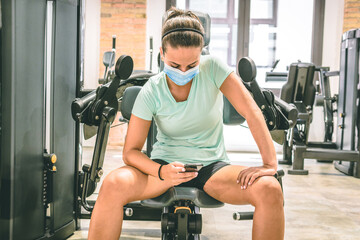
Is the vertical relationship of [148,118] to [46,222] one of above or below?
above

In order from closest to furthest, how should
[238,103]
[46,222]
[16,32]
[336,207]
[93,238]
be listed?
[93,238] → [238,103] → [16,32] → [46,222] → [336,207]

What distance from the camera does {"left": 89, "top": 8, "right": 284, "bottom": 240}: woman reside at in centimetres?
138

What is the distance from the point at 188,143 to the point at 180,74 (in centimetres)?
28

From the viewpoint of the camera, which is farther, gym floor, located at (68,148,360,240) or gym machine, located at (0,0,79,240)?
gym floor, located at (68,148,360,240)

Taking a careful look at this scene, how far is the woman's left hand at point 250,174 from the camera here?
139cm

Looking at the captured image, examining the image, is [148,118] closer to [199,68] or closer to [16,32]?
[199,68]

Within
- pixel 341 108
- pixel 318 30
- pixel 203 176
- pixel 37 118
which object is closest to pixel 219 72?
pixel 203 176

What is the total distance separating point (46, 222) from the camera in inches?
85.9

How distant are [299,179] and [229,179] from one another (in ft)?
10.1

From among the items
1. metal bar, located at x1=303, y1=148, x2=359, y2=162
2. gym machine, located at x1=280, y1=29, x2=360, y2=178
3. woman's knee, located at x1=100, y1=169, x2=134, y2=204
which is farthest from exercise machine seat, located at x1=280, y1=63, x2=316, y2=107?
woman's knee, located at x1=100, y1=169, x2=134, y2=204

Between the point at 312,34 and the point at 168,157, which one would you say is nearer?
the point at 168,157

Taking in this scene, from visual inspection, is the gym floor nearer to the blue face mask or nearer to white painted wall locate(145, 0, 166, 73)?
the blue face mask

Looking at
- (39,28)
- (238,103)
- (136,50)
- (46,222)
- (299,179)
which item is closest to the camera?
(238,103)

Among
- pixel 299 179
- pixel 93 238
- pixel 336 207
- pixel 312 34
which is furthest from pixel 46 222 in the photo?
pixel 312 34
